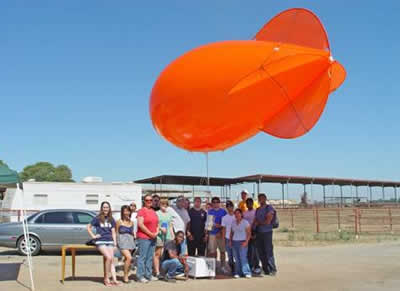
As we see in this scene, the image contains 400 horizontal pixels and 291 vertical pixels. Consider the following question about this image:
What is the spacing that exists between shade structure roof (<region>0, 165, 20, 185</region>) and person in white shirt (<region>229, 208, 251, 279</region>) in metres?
4.47

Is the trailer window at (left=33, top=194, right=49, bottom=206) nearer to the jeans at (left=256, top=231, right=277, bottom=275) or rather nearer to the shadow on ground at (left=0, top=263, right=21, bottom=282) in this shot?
the shadow on ground at (left=0, top=263, right=21, bottom=282)

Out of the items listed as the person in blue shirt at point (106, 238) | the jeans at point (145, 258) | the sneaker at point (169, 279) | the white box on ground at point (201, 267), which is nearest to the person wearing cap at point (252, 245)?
the white box on ground at point (201, 267)

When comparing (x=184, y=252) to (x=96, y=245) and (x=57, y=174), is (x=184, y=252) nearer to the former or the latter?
(x=96, y=245)

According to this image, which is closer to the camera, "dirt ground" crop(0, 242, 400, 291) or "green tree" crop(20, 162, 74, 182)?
"dirt ground" crop(0, 242, 400, 291)

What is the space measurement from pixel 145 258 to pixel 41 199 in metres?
12.6

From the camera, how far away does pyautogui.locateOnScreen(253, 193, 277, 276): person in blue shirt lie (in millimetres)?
9766

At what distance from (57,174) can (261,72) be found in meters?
71.2

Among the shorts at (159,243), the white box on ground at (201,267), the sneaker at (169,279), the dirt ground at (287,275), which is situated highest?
the shorts at (159,243)

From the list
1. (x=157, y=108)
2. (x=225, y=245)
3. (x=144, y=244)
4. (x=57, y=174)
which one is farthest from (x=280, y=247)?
(x=57, y=174)

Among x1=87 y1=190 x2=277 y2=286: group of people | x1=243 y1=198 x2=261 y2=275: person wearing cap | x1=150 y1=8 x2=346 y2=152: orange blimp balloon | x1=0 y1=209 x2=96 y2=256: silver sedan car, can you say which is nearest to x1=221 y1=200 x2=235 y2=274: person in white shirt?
x1=87 y1=190 x2=277 y2=286: group of people

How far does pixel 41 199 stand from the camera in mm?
20234

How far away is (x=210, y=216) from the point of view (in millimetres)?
10188

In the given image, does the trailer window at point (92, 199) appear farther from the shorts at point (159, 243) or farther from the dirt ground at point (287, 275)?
the shorts at point (159, 243)

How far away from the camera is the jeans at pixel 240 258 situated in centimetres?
955
